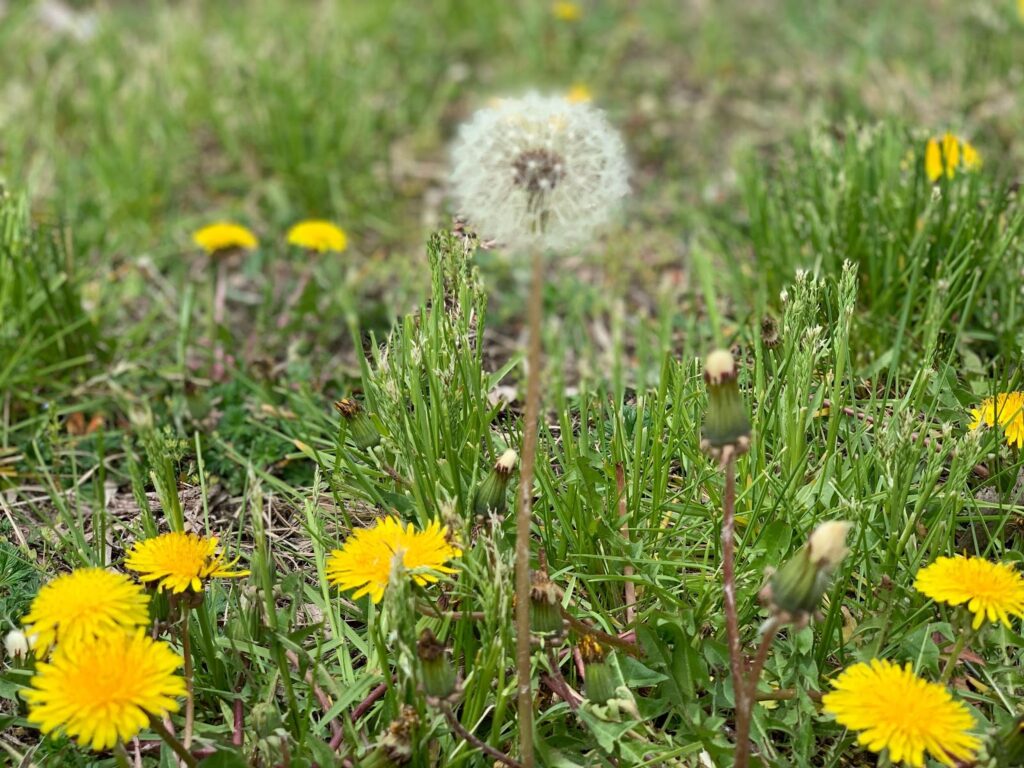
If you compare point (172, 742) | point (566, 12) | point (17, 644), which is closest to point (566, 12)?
point (566, 12)

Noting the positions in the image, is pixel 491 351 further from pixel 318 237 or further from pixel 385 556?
pixel 385 556

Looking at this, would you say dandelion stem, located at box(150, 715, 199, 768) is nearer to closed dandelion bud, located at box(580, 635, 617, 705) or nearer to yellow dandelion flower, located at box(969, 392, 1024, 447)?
closed dandelion bud, located at box(580, 635, 617, 705)

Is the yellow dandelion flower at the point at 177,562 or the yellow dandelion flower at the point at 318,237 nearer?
the yellow dandelion flower at the point at 177,562

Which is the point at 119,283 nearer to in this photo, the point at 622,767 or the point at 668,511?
the point at 668,511

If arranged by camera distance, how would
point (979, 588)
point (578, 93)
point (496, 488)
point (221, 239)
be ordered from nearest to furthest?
point (979, 588)
point (496, 488)
point (221, 239)
point (578, 93)

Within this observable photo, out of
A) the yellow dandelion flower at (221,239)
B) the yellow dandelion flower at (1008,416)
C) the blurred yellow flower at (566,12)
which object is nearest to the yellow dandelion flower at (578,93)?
the blurred yellow flower at (566,12)

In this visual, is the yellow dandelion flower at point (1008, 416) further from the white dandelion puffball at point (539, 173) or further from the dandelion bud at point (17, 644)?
the dandelion bud at point (17, 644)
